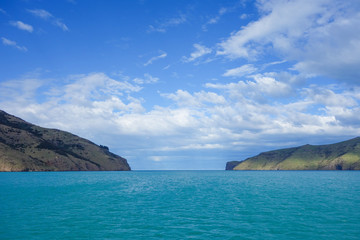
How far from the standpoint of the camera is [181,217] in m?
43.0

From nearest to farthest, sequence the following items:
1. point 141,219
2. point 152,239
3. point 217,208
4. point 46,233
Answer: point 152,239
point 46,233
point 141,219
point 217,208

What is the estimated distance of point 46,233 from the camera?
107 ft

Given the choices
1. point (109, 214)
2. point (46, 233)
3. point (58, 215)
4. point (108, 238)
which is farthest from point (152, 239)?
point (58, 215)

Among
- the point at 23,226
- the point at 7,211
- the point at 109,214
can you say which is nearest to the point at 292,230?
the point at 109,214

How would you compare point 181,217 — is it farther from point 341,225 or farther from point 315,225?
point 341,225

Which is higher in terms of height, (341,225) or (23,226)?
(23,226)

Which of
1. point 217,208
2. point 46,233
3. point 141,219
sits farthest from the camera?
point 217,208

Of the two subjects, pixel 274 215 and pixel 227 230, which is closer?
pixel 227 230

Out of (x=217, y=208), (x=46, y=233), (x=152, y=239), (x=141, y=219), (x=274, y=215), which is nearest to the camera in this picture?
(x=152, y=239)

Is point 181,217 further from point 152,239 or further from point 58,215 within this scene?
point 58,215

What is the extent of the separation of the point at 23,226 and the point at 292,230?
3730cm

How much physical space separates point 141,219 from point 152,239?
11.8 meters

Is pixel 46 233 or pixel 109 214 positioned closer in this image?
pixel 46 233

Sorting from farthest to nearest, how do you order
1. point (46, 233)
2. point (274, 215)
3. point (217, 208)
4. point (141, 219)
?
1. point (217, 208)
2. point (274, 215)
3. point (141, 219)
4. point (46, 233)
